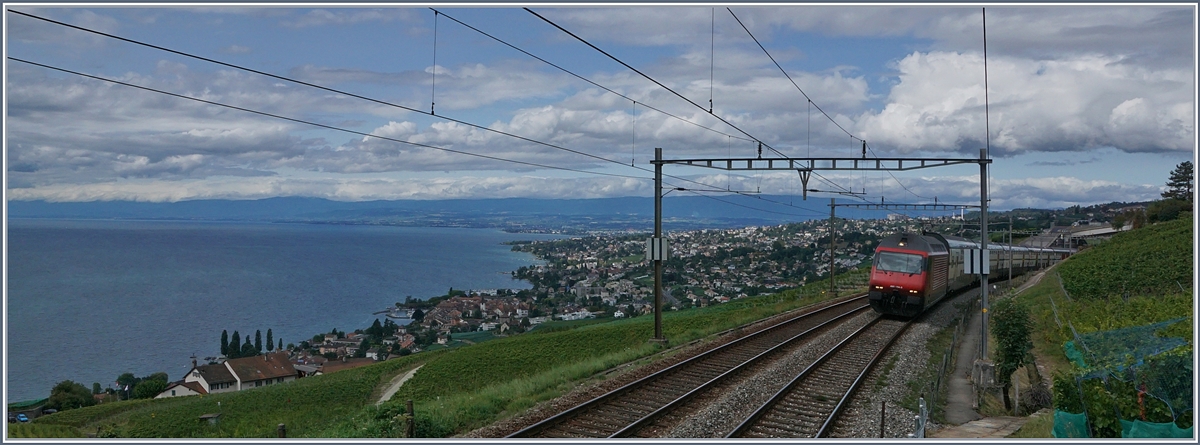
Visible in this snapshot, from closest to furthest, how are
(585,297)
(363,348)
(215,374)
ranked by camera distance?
(215,374) → (363,348) → (585,297)

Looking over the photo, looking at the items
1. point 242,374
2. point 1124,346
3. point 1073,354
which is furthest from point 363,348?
point 1124,346

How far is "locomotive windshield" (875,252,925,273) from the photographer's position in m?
25.4

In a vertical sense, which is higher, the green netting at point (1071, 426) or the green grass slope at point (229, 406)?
the green netting at point (1071, 426)

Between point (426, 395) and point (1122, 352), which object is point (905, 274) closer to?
point (1122, 352)

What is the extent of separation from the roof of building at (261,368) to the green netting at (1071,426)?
52184 mm

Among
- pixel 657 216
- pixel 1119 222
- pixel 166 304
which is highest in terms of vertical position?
pixel 1119 222

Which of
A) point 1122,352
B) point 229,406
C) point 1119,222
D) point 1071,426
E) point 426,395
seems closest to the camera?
point 1071,426

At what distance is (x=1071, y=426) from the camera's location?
948cm

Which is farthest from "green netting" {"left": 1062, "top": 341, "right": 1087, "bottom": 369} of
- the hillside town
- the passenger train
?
the hillside town

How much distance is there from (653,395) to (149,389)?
151 ft

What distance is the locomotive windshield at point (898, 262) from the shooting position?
83.4 ft

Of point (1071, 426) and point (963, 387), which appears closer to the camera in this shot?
point (1071, 426)

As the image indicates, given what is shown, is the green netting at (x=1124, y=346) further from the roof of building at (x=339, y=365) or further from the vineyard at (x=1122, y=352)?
the roof of building at (x=339, y=365)

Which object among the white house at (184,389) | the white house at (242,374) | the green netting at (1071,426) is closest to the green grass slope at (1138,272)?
the green netting at (1071,426)
